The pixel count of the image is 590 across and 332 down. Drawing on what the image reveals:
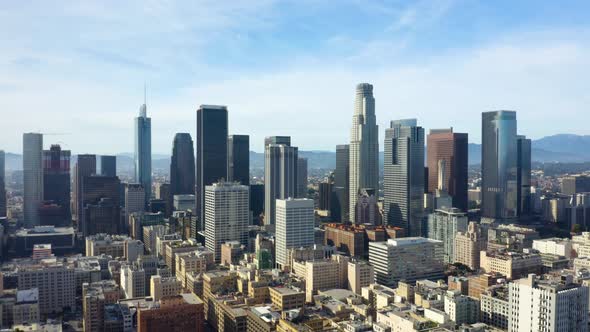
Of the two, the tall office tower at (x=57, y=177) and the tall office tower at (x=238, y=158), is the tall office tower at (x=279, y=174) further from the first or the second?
the tall office tower at (x=57, y=177)

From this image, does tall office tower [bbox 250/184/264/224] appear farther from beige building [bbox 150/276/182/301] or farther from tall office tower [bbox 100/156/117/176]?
beige building [bbox 150/276/182/301]

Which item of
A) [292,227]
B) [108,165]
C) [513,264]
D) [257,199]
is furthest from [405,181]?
[108,165]

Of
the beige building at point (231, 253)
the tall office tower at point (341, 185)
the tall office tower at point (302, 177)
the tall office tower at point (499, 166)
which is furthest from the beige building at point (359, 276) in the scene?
the tall office tower at point (499, 166)

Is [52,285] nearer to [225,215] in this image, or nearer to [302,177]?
[225,215]

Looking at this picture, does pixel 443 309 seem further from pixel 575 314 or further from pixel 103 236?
pixel 103 236

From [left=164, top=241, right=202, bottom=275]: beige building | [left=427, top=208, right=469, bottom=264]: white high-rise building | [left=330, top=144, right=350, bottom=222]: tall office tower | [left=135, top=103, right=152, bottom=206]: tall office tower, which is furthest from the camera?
[left=135, top=103, right=152, bottom=206]: tall office tower

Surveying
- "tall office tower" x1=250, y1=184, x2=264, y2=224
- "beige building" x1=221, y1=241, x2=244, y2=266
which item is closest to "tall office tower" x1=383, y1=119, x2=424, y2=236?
"tall office tower" x1=250, y1=184, x2=264, y2=224

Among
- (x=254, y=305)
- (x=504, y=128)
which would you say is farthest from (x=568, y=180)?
(x=254, y=305)
